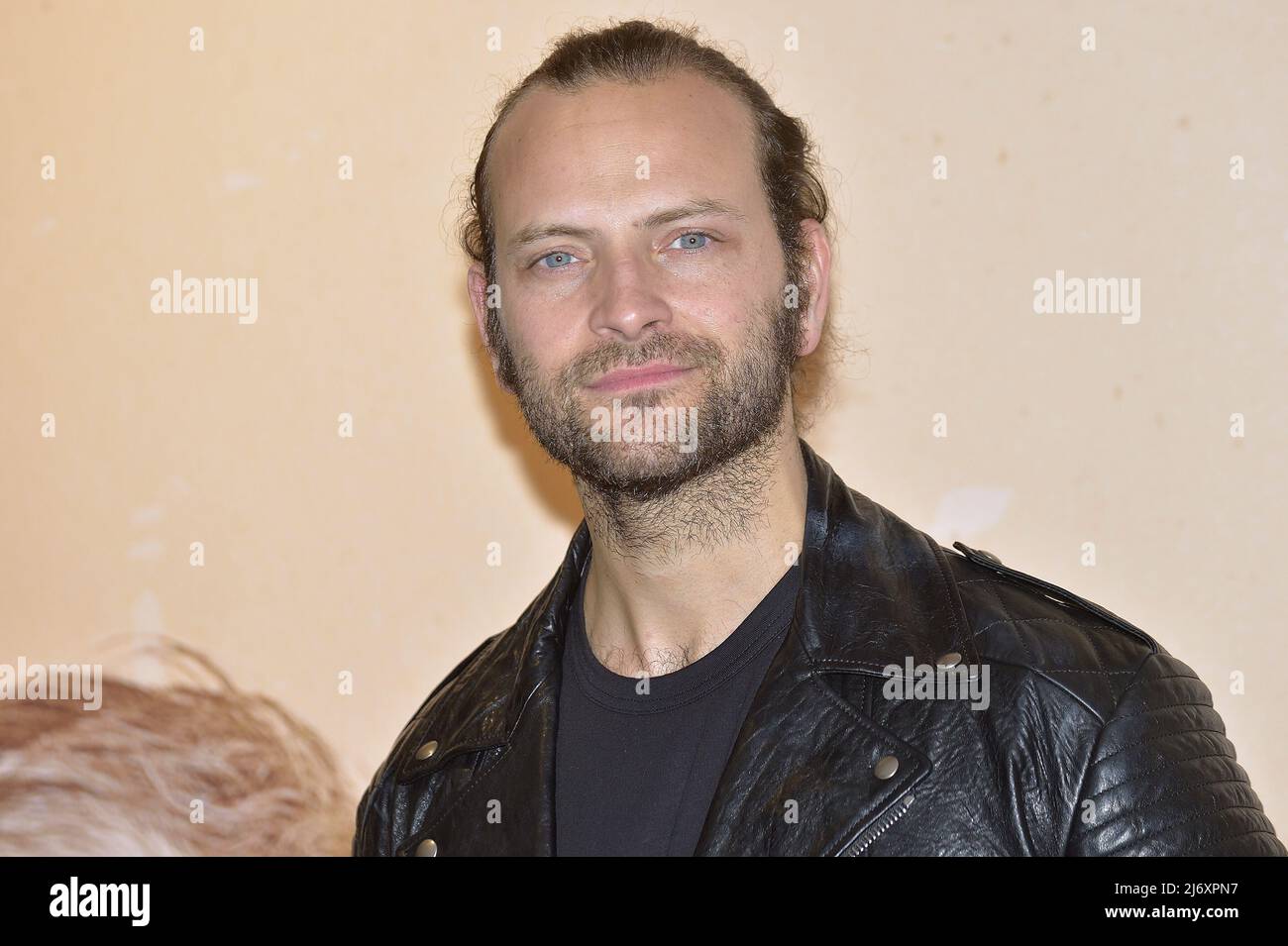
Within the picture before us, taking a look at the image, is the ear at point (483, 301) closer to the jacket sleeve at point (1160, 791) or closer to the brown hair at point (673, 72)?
the brown hair at point (673, 72)

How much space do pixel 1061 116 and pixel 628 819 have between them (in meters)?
1.33

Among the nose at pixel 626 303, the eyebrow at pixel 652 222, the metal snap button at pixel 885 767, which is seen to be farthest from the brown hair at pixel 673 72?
the metal snap button at pixel 885 767

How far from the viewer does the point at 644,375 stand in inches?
53.6

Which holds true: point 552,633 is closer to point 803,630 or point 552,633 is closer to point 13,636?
point 803,630

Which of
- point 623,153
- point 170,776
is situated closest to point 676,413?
point 623,153

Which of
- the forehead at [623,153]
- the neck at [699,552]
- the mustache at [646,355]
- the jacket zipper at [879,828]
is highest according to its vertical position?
the forehead at [623,153]

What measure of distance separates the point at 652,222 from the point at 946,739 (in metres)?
0.66

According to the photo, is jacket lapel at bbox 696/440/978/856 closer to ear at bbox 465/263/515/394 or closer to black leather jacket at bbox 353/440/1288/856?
black leather jacket at bbox 353/440/1288/856

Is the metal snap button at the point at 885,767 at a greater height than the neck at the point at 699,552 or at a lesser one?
lesser

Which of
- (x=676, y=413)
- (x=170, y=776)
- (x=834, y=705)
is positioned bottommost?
(x=170, y=776)

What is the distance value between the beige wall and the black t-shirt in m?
0.73

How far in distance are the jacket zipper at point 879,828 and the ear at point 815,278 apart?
630 millimetres

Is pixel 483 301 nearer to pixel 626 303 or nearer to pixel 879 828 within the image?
pixel 626 303

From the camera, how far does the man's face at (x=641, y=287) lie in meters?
1.37
